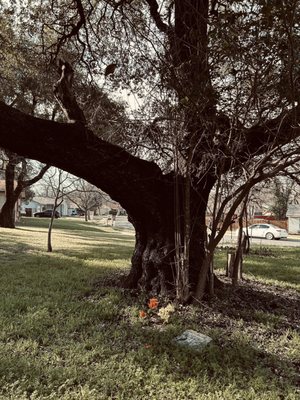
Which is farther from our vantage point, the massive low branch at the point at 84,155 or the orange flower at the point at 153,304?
the massive low branch at the point at 84,155

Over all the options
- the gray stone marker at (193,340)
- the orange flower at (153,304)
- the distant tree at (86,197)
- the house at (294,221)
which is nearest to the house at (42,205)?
the distant tree at (86,197)

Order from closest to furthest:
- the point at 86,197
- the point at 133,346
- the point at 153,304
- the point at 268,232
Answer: the point at 133,346
the point at 153,304
the point at 268,232
the point at 86,197

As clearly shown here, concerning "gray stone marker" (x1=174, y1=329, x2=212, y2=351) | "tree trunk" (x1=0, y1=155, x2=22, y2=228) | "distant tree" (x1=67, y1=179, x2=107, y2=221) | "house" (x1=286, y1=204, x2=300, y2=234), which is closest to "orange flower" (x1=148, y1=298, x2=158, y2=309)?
"gray stone marker" (x1=174, y1=329, x2=212, y2=351)

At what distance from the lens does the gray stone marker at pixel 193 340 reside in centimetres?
362

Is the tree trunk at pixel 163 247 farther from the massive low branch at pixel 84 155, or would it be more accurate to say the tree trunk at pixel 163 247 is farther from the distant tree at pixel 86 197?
→ the distant tree at pixel 86 197

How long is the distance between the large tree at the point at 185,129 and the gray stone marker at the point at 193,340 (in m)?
1.15

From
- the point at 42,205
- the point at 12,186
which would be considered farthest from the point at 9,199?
the point at 42,205

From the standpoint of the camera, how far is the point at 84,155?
196 inches

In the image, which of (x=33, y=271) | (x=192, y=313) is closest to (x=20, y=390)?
(x=192, y=313)

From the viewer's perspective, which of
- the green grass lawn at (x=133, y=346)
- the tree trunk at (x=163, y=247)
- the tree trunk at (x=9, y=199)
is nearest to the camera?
the green grass lawn at (x=133, y=346)

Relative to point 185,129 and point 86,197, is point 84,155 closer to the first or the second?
point 185,129

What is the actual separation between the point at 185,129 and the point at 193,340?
2.68 m

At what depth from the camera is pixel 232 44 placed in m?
3.31

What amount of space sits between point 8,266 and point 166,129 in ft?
17.6
